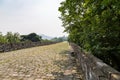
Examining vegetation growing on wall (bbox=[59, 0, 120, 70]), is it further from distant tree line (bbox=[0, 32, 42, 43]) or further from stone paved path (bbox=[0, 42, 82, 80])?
distant tree line (bbox=[0, 32, 42, 43])

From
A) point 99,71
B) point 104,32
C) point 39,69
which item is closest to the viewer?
point 99,71

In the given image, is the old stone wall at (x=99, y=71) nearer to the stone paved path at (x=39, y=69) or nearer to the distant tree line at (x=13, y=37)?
the stone paved path at (x=39, y=69)

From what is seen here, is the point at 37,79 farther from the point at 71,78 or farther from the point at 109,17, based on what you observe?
the point at 109,17

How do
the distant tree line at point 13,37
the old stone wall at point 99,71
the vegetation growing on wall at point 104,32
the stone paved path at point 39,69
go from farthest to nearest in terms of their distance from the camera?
the distant tree line at point 13,37, the stone paved path at point 39,69, the vegetation growing on wall at point 104,32, the old stone wall at point 99,71

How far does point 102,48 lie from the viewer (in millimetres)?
5922

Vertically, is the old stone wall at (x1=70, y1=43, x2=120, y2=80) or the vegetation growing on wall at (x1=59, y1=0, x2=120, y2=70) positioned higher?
the vegetation growing on wall at (x1=59, y1=0, x2=120, y2=70)

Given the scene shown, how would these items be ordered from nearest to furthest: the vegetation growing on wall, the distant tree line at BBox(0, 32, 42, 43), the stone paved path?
the vegetation growing on wall → the stone paved path → the distant tree line at BBox(0, 32, 42, 43)

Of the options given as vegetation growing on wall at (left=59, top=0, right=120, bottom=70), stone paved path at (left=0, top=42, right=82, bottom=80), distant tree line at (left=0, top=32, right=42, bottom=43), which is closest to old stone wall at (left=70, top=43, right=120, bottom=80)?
vegetation growing on wall at (left=59, top=0, right=120, bottom=70)

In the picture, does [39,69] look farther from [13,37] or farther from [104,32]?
[13,37]

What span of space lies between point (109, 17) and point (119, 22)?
0.34 metres

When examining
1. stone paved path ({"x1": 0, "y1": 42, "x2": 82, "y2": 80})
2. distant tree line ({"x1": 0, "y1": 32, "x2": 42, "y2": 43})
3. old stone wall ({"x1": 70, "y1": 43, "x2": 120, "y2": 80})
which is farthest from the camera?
distant tree line ({"x1": 0, "y1": 32, "x2": 42, "y2": 43})

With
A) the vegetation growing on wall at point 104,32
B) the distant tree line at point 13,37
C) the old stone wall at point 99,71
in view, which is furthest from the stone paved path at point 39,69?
the distant tree line at point 13,37

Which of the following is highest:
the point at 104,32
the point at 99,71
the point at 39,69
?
the point at 104,32

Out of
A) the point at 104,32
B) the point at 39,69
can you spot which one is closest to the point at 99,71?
the point at 104,32
